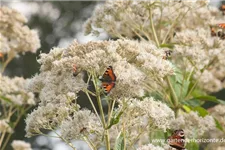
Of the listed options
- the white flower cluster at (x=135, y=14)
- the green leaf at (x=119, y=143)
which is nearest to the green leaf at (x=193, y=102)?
the white flower cluster at (x=135, y=14)

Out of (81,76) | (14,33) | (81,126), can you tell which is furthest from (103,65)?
(14,33)

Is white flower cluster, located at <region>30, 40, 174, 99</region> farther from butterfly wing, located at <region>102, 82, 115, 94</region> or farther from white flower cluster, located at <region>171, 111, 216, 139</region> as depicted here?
white flower cluster, located at <region>171, 111, 216, 139</region>

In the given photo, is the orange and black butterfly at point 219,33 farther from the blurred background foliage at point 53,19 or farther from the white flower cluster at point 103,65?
the blurred background foliage at point 53,19

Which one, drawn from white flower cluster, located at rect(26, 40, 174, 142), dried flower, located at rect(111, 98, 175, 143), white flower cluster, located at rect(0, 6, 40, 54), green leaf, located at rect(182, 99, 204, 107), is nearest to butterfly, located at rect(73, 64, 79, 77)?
white flower cluster, located at rect(26, 40, 174, 142)

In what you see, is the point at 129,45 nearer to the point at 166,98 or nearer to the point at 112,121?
the point at 112,121

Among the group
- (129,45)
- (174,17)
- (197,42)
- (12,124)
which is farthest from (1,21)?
(129,45)

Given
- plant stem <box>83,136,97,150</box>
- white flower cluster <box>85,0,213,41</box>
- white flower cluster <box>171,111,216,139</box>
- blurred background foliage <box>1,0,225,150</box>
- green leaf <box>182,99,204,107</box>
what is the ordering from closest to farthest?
plant stem <box>83,136,97,150</box>
white flower cluster <box>171,111,216,139</box>
green leaf <box>182,99,204,107</box>
white flower cluster <box>85,0,213,41</box>
blurred background foliage <box>1,0,225,150</box>
